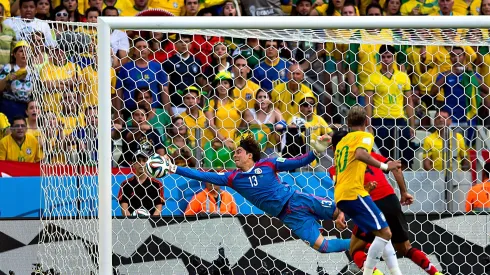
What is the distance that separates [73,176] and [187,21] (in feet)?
5.72

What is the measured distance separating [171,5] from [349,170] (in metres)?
4.20

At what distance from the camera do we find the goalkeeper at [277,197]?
8109 millimetres

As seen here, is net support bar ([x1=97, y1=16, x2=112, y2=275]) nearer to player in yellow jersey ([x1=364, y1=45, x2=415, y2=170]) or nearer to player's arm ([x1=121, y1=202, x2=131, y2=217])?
player's arm ([x1=121, y1=202, x2=131, y2=217])

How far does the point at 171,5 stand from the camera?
10.9 metres

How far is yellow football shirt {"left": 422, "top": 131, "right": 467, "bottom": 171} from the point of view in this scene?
850cm

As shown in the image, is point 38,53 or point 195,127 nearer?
point 38,53

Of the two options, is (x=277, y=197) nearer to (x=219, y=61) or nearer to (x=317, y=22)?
(x=219, y=61)

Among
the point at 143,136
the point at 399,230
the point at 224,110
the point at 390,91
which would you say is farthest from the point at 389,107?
the point at 143,136

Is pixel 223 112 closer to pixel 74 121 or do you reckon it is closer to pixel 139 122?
pixel 139 122

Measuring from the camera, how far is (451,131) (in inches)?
334

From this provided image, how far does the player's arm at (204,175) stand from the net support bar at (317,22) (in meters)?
1.58

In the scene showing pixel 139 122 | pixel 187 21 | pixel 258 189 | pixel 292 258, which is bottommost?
pixel 292 258

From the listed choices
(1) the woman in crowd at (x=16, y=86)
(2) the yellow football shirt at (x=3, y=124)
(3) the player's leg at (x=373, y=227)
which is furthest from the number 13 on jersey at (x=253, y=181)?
(1) the woman in crowd at (x=16, y=86)

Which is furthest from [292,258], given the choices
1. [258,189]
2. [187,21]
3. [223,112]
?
[187,21]
